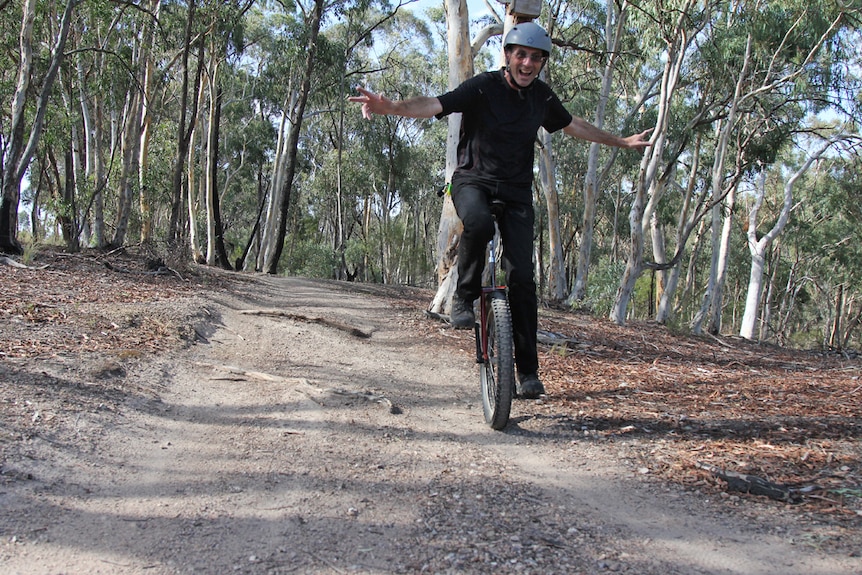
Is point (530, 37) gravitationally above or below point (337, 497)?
above

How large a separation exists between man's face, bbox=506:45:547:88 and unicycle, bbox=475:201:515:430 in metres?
0.63

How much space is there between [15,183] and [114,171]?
24.4 ft

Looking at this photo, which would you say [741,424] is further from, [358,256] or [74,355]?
[358,256]

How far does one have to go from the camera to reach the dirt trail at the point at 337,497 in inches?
75.2

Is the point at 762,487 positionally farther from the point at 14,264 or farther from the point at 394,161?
the point at 394,161

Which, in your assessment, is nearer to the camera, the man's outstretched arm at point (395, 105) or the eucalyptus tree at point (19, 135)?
the man's outstretched arm at point (395, 105)

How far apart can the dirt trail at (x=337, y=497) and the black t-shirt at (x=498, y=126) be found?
4.36 feet

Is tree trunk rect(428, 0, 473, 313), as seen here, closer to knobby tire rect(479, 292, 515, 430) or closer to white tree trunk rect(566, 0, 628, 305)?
knobby tire rect(479, 292, 515, 430)

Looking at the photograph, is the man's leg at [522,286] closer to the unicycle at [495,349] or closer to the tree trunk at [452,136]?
the unicycle at [495,349]

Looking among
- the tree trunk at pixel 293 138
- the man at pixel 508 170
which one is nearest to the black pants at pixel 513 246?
the man at pixel 508 170

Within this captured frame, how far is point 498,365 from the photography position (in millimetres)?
3166

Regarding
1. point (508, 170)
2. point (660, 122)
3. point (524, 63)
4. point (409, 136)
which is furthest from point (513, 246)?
point (409, 136)

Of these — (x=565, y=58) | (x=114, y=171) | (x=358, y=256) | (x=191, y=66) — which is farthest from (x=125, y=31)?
(x=358, y=256)

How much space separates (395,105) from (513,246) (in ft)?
3.01
